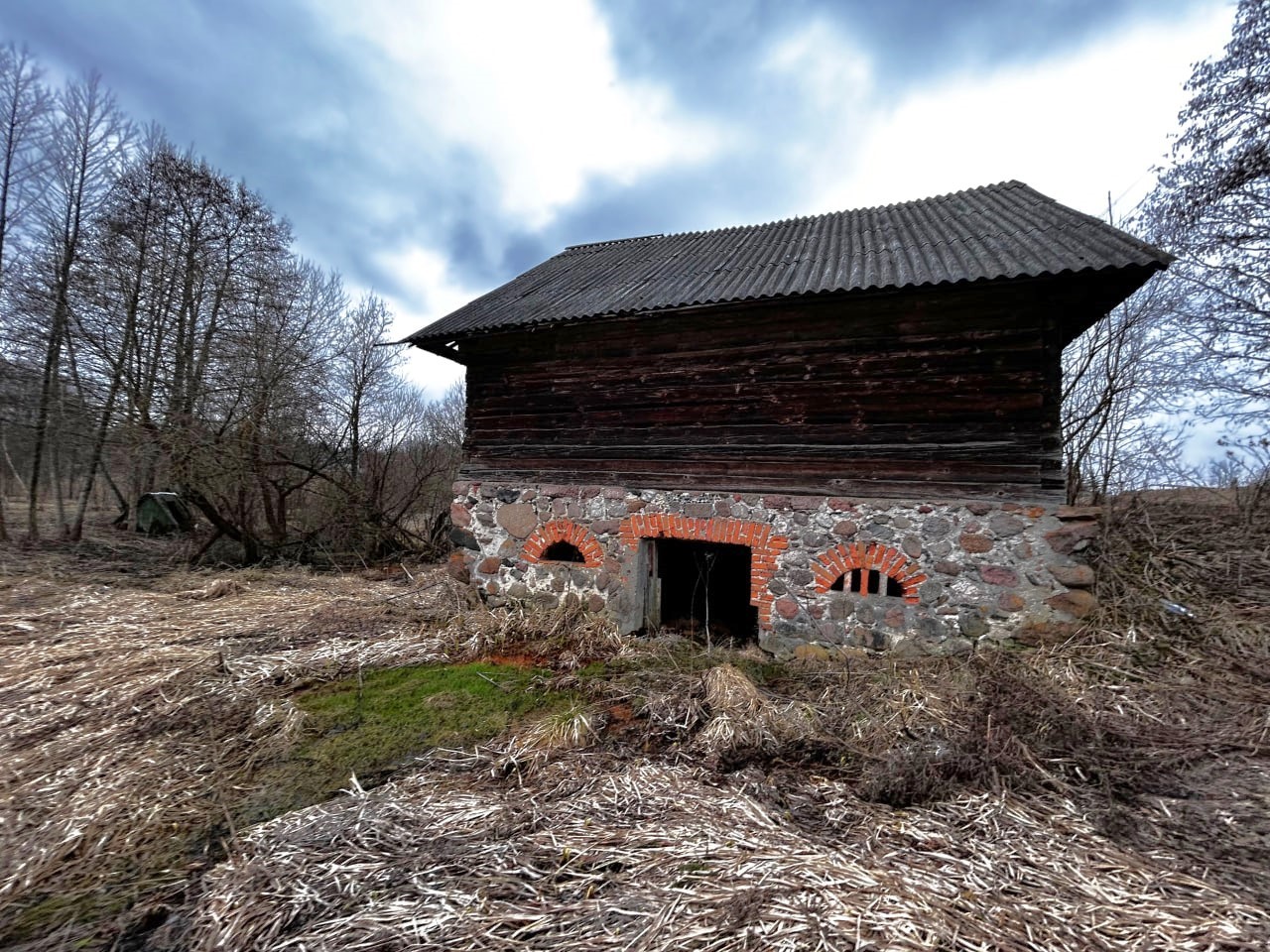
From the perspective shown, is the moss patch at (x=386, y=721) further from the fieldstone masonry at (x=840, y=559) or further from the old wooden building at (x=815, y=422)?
the old wooden building at (x=815, y=422)

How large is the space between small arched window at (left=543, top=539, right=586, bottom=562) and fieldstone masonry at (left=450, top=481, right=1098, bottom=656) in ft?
0.43

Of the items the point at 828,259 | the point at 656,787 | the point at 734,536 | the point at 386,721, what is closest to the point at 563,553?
the point at 734,536

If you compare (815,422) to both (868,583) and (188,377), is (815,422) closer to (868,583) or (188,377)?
(868,583)

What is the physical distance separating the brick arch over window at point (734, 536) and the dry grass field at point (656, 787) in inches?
24.8

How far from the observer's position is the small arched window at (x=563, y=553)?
22.5ft

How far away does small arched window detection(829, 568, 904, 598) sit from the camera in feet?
17.3

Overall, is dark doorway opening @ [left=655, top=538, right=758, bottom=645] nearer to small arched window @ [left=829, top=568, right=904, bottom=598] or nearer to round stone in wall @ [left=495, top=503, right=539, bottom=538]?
round stone in wall @ [left=495, top=503, right=539, bottom=538]

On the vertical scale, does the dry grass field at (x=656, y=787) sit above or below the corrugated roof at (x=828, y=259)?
below

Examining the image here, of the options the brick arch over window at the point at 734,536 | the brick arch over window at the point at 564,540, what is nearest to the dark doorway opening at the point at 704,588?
the brick arch over window at the point at 734,536

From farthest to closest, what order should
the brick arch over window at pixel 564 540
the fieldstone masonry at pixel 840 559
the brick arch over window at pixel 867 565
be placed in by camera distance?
the brick arch over window at pixel 564 540, the brick arch over window at pixel 867 565, the fieldstone masonry at pixel 840 559

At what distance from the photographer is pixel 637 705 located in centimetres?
429

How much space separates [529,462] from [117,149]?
45.3 feet

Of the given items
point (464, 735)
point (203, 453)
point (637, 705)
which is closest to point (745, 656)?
point (637, 705)

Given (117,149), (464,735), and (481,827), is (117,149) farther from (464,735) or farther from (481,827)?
(481,827)
